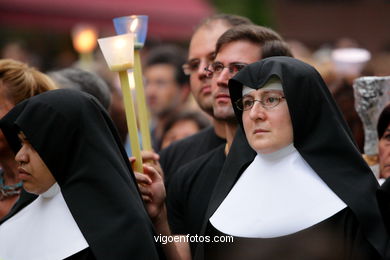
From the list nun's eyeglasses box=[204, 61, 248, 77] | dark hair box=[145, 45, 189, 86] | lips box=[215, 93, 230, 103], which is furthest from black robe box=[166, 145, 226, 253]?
dark hair box=[145, 45, 189, 86]

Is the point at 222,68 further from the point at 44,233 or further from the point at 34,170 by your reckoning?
the point at 44,233

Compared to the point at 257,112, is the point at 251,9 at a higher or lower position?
lower

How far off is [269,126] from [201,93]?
1755 millimetres

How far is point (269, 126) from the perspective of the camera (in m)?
4.15

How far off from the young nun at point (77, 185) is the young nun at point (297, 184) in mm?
437

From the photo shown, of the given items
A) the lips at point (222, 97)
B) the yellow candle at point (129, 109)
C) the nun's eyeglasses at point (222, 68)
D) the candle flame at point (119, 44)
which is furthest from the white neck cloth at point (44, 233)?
the nun's eyeglasses at point (222, 68)

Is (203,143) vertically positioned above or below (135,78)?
below

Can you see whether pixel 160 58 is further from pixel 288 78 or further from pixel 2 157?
pixel 288 78

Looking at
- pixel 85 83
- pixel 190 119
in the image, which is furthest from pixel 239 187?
pixel 190 119

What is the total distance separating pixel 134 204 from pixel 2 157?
144 centimetres

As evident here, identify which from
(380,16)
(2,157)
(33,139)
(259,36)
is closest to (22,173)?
(33,139)

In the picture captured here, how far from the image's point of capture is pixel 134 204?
164 inches

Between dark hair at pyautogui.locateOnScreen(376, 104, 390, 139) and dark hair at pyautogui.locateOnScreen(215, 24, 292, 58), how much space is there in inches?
30.6

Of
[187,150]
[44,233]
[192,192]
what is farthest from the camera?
[187,150]
